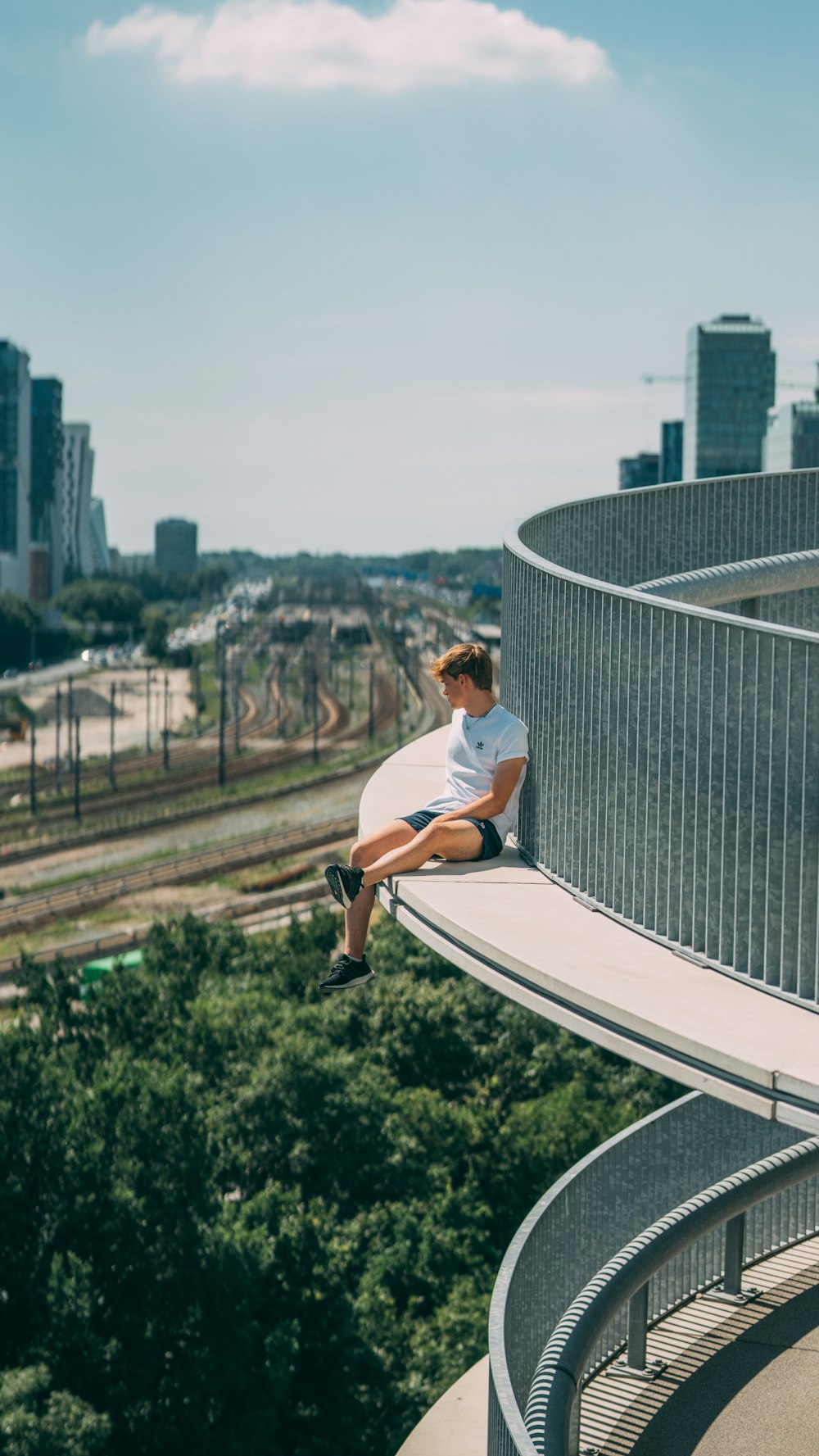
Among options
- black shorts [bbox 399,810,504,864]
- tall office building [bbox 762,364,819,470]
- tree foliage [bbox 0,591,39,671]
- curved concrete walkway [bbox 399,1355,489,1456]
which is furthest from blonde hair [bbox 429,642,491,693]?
tree foliage [bbox 0,591,39,671]

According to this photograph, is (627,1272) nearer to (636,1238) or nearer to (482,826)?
(636,1238)

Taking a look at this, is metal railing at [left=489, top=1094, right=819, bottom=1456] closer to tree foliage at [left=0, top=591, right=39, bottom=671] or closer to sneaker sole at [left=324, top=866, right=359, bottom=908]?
sneaker sole at [left=324, top=866, right=359, bottom=908]

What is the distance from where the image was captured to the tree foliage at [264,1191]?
24.7 metres

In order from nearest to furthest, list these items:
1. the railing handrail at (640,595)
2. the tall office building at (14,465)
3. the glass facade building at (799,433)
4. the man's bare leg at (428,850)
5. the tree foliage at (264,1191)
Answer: the railing handrail at (640,595) < the man's bare leg at (428,850) < the tree foliage at (264,1191) < the glass facade building at (799,433) < the tall office building at (14,465)

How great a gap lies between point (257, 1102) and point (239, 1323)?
23.0 ft

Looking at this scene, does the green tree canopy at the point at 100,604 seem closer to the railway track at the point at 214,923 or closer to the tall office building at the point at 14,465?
the tall office building at the point at 14,465

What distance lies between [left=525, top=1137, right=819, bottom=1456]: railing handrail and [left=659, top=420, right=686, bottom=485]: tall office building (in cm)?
17337

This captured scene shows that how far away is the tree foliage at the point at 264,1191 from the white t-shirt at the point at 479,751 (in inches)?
670

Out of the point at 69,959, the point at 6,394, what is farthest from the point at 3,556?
the point at 69,959

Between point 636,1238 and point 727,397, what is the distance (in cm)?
16980

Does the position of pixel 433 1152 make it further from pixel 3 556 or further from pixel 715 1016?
pixel 3 556

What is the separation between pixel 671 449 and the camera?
615 ft

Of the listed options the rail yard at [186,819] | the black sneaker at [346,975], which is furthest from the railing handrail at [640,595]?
the rail yard at [186,819]

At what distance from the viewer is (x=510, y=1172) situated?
3347 cm
